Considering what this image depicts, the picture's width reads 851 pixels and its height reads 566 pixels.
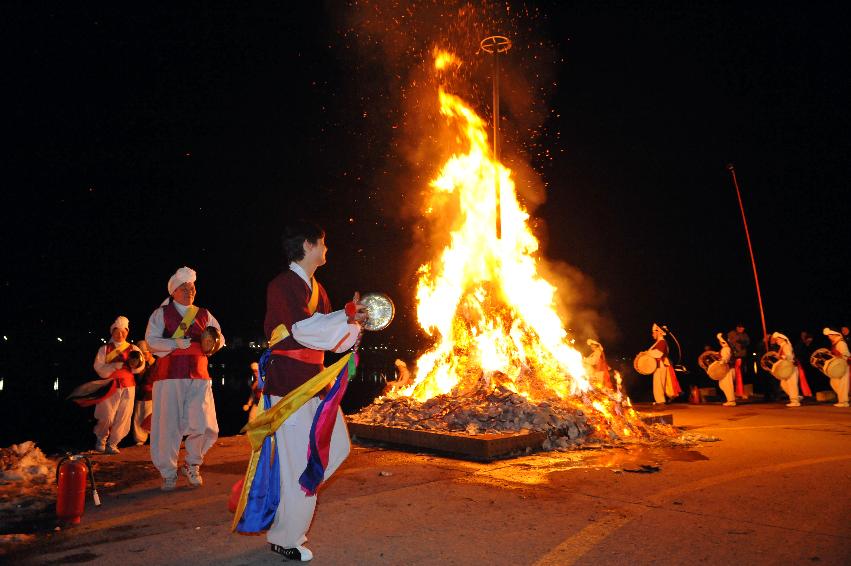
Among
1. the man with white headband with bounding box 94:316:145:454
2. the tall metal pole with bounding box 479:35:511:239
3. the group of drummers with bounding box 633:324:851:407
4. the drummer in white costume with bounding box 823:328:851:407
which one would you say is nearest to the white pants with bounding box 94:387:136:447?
the man with white headband with bounding box 94:316:145:454

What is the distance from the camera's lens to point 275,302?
13.3 ft

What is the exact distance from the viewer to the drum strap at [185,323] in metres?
6.30

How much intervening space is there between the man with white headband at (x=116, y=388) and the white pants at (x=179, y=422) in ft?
10.7

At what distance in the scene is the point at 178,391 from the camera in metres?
6.25

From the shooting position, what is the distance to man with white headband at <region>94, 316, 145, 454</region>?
29.6 feet

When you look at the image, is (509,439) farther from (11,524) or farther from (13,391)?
(13,391)

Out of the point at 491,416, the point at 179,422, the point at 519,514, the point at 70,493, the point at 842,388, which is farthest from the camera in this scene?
the point at 842,388

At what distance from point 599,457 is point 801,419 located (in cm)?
683

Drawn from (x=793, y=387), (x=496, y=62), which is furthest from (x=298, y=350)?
(x=793, y=387)

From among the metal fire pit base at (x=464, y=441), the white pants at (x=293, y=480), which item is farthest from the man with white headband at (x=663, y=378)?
the white pants at (x=293, y=480)

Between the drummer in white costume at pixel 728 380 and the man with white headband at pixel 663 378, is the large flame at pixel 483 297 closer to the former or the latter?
the man with white headband at pixel 663 378

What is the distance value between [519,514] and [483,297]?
22.2ft

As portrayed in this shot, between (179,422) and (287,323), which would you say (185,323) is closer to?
(179,422)

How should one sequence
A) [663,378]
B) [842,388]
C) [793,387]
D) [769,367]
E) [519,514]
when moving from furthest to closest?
[769,367] → [663,378] → [793,387] → [842,388] → [519,514]
